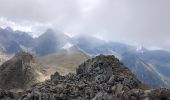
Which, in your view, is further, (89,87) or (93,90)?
(89,87)

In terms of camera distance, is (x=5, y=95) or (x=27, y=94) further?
(x=5, y=95)

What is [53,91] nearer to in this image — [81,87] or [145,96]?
[81,87]

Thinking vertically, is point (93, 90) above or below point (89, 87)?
below

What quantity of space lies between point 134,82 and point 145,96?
88.4ft

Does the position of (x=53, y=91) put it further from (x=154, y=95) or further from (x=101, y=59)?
(x=101, y=59)

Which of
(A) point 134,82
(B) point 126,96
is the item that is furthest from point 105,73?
(B) point 126,96

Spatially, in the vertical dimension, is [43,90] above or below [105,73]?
below

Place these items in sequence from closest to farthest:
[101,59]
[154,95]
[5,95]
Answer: [154,95]
[5,95]
[101,59]

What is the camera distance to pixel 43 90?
457ft

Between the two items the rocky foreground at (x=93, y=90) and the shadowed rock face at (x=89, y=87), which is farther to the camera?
the shadowed rock face at (x=89, y=87)

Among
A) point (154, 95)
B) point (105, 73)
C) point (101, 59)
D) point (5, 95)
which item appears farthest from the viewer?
point (101, 59)

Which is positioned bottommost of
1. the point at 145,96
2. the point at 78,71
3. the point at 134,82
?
the point at 145,96

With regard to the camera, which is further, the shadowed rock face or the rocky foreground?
the shadowed rock face

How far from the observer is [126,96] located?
12488 cm
